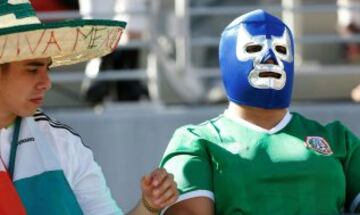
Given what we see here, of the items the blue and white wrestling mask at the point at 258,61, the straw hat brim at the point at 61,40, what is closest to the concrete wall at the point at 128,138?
the blue and white wrestling mask at the point at 258,61

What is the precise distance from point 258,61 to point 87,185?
2.75ft

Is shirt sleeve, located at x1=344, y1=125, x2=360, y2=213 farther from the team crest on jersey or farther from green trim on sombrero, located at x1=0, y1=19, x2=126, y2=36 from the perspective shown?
green trim on sombrero, located at x1=0, y1=19, x2=126, y2=36

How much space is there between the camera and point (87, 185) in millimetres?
4348

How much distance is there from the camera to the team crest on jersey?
15.3ft

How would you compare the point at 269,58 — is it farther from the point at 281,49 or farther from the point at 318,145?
the point at 318,145

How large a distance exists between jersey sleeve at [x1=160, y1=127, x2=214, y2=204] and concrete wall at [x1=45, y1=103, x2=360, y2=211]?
197 centimetres

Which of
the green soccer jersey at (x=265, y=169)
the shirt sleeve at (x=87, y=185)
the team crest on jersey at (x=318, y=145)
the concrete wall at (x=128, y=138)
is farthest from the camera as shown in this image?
the concrete wall at (x=128, y=138)

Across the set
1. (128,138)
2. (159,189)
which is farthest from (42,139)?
(128,138)

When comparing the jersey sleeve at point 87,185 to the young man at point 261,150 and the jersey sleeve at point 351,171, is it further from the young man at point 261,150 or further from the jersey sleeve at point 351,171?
the jersey sleeve at point 351,171

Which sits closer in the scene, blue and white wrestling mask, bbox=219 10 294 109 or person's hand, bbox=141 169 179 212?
person's hand, bbox=141 169 179 212

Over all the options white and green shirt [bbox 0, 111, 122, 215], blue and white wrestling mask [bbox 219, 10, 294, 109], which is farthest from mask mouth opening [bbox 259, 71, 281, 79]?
white and green shirt [bbox 0, 111, 122, 215]

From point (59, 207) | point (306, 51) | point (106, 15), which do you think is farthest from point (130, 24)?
point (59, 207)

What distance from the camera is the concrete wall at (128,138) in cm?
666

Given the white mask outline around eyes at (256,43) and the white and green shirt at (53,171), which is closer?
the white and green shirt at (53,171)
